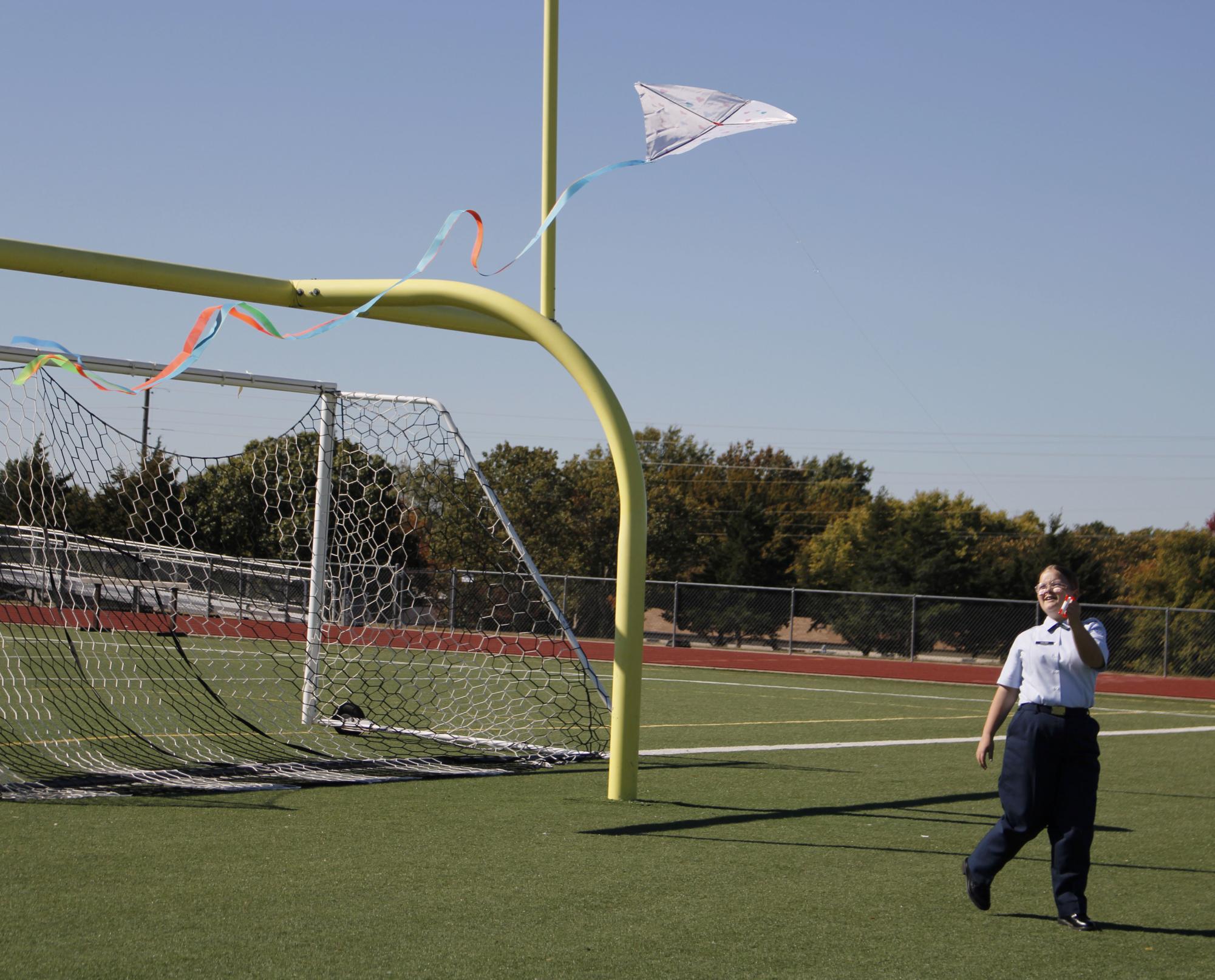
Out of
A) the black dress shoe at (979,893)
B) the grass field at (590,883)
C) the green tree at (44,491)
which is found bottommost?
the grass field at (590,883)

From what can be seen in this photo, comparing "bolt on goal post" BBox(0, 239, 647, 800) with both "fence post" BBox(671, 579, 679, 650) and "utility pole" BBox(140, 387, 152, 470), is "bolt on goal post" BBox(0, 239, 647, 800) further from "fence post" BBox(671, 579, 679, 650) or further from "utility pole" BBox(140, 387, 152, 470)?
"fence post" BBox(671, 579, 679, 650)

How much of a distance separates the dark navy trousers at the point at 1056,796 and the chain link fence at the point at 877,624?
23.9 meters

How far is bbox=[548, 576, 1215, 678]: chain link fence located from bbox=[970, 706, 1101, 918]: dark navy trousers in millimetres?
23946

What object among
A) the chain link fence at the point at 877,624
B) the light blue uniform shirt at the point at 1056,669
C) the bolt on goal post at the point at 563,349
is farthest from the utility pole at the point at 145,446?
the chain link fence at the point at 877,624

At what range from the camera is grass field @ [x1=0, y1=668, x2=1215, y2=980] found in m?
5.04

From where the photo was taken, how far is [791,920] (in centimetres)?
579

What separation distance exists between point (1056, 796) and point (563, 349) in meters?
4.49

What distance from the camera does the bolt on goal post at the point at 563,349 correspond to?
8672mm

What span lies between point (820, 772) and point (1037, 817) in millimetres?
5238

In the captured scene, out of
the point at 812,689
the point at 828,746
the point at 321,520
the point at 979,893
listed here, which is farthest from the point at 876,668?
the point at 979,893

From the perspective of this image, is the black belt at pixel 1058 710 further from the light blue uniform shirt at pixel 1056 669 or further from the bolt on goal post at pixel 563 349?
the bolt on goal post at pixel 563 349

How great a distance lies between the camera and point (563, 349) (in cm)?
893

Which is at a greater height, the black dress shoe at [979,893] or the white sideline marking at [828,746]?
the black dress shoe at [979,893]

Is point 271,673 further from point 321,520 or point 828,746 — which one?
point 828,746
